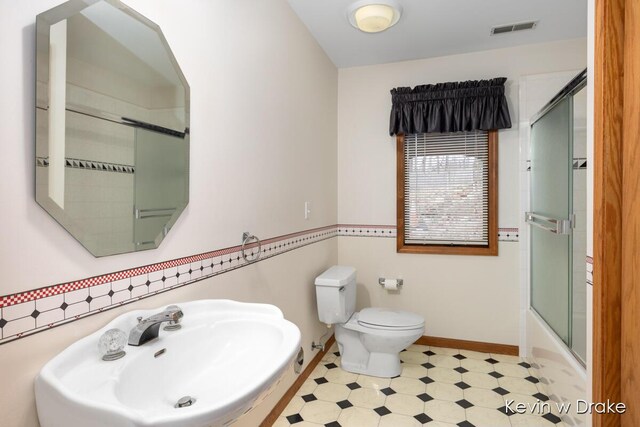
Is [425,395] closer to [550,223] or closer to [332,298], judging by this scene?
[332,298]

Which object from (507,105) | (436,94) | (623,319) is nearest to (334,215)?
(436,94)

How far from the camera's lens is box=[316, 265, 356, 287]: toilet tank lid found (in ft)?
8.32

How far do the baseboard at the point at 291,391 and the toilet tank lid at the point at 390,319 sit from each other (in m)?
0.48

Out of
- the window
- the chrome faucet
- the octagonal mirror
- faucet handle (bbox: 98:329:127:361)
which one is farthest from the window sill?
faucet handle (bbox: 98:329:127:361)

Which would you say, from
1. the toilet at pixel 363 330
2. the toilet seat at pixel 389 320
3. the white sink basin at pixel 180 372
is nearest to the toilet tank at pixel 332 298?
the toilet at pixel 363 330

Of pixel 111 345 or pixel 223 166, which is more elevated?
pixel 223 166

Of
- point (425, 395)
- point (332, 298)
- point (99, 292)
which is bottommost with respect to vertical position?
point (425, 395)

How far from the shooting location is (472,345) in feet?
9.91

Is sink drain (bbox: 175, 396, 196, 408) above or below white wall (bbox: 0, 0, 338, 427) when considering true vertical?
below

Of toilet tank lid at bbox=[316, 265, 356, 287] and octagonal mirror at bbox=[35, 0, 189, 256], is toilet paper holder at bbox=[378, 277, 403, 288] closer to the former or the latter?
toilet tank lid at bbox=[316, 265, 356, 287]

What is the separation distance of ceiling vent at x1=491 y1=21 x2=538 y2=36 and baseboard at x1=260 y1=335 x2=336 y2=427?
2.69m

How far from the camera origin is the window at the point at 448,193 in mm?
2973

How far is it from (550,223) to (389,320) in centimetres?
120

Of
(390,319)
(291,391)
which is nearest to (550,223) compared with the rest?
(390,319)
